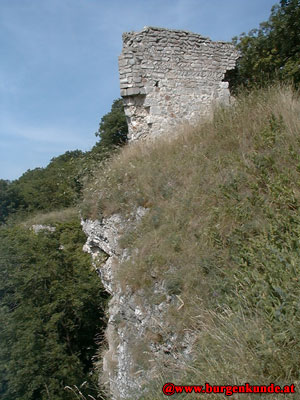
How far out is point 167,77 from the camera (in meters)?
8.98

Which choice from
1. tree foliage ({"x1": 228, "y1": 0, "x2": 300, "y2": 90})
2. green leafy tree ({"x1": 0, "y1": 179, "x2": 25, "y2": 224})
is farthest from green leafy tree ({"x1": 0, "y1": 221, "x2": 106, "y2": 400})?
green leafy tree ({"x1": 0, "y1": 179, "x2": 25, "y2": 224})

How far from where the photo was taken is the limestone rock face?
3.74 m

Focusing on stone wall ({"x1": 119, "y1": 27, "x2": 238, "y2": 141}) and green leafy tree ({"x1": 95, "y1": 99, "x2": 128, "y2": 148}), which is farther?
green leafy tree ({"x1": 95, "y1": 99, "x2": 128, "y2": 148})

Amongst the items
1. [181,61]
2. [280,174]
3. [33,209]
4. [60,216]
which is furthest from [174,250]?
[33,209]

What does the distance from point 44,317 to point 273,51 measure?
10.2 meters

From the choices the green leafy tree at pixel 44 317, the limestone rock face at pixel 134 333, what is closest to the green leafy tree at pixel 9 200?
the green leafy tree at pixel 44 317

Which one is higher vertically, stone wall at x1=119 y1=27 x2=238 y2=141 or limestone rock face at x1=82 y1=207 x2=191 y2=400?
stone wall at x1=119 y1=27 x2=238 y2=141

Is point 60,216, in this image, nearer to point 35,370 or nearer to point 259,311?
point 35,370

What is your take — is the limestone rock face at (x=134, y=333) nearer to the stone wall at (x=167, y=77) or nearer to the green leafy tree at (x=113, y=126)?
the stone wall at (x=167, y=77)

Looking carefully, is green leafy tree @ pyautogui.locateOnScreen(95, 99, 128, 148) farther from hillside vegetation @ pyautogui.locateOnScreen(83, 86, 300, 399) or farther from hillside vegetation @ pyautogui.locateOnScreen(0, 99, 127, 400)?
hillside vegetation @ pyautogui.locateOnScreen(83, 86, 300, 399)

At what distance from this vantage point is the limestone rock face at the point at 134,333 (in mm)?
3737

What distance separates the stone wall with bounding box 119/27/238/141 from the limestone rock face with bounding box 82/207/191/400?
346 cm

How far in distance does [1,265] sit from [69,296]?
238 centimetres

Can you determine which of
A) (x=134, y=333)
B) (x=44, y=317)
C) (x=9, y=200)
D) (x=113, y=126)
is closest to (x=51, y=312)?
(x=44, y=317)
